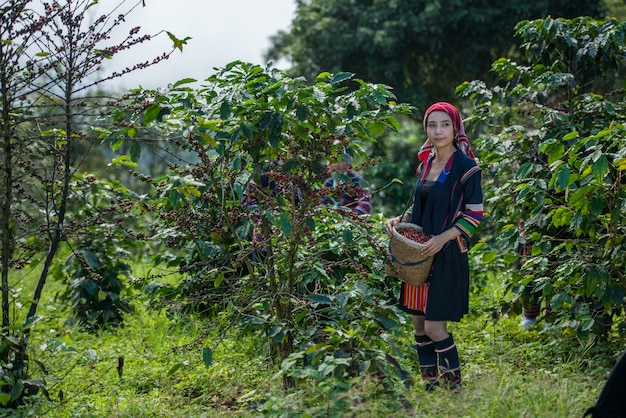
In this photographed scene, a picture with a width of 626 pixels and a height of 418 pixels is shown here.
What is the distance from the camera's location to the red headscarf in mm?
3619

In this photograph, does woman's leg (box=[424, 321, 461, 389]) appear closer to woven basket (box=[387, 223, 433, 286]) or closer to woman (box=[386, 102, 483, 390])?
woman (box=[386, 102, 483, 390])

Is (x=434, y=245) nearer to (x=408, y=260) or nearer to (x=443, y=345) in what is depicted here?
(x=408, y=260)

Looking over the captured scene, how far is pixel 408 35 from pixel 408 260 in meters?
11.6

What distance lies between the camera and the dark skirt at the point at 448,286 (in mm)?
3541

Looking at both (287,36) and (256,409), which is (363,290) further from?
(287,36)

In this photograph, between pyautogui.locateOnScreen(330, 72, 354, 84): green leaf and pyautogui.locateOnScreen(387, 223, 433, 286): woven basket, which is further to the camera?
pyautogui.locateOnScreen(387, 223, 433, 286): woven basket

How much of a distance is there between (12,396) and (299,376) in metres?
1.25

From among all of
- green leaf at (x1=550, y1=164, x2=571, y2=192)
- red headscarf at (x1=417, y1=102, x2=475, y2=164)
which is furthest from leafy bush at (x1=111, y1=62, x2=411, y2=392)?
green leaf at (x1=550, y1=164, x2=571, y2=192)

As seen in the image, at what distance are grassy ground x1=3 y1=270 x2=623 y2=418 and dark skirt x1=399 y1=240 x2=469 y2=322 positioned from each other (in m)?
0.27

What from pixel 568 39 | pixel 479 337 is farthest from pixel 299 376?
pixel 568 39

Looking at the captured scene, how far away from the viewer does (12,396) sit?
3.11 m

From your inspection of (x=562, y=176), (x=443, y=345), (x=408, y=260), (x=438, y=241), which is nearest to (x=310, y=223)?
(x=408, y=260)

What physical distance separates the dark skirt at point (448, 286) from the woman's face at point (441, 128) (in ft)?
1.63

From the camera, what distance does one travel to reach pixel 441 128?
11.9 ft
